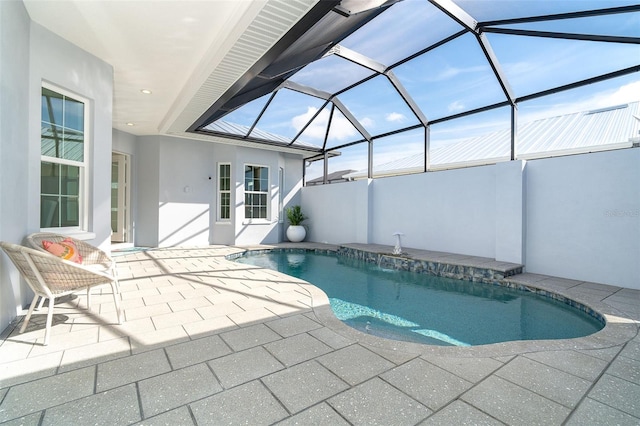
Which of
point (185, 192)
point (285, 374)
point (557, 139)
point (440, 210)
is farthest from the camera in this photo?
point (185, 192)

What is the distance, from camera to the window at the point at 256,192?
985cm

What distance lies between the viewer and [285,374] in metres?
2.07

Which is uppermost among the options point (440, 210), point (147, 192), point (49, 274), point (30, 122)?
point (30, 122)

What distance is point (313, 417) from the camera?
164 cm

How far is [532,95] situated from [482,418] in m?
6.18

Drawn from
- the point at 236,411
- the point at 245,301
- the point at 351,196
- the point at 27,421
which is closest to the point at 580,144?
the point at 351,196

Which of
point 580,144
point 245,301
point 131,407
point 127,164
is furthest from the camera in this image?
point 127,164

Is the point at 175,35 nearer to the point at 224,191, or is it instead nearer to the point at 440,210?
the point at 224,191

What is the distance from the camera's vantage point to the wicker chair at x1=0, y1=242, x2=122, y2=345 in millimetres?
2402

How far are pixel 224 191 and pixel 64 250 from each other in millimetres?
6621

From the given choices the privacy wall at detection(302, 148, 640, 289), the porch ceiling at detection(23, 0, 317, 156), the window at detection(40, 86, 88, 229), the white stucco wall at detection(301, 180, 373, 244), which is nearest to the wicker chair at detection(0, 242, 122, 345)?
the window at detection(40, 86, 88, 229)

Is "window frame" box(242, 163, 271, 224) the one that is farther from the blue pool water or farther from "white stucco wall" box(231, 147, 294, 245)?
the blue pool water

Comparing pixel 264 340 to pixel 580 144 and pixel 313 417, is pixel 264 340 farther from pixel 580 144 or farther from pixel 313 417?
pixel 580 144

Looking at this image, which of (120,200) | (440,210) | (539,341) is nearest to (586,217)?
(440,210)
